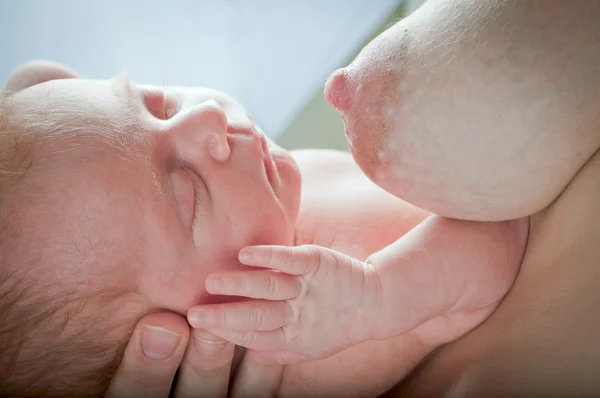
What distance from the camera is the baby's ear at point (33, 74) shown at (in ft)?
2.57

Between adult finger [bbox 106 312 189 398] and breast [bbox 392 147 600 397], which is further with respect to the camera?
adult finger [bbox 106 312 189 398]

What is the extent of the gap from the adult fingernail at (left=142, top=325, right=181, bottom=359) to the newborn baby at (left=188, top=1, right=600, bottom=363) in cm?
5

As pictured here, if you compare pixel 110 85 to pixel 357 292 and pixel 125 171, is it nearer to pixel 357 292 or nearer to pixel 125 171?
pixel 125 171

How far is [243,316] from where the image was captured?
2.01 feet

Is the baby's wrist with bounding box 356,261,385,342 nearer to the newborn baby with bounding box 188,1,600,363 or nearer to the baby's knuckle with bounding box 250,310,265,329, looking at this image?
the newborn baby with bounding box 188,1,600,363

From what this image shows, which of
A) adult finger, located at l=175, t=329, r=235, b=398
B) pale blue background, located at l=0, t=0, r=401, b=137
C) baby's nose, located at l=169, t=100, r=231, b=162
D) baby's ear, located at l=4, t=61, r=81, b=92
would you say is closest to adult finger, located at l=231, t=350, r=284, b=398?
adult finger, located at l=175, t=329, r=235, b=398

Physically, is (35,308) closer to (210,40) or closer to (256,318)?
(256,318)

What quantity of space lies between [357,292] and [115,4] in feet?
3.19

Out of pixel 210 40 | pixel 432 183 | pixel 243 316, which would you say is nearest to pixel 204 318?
pixel 243 316

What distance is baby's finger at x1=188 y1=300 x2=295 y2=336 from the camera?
A: 61 cm

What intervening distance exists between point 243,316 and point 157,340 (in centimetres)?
11

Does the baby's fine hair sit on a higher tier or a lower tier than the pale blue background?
lower

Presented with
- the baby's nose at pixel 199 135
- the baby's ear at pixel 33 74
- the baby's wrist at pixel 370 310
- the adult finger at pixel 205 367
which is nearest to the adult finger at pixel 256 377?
the adult finger at pixel 205 367

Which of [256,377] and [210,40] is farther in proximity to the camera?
[210,40]
